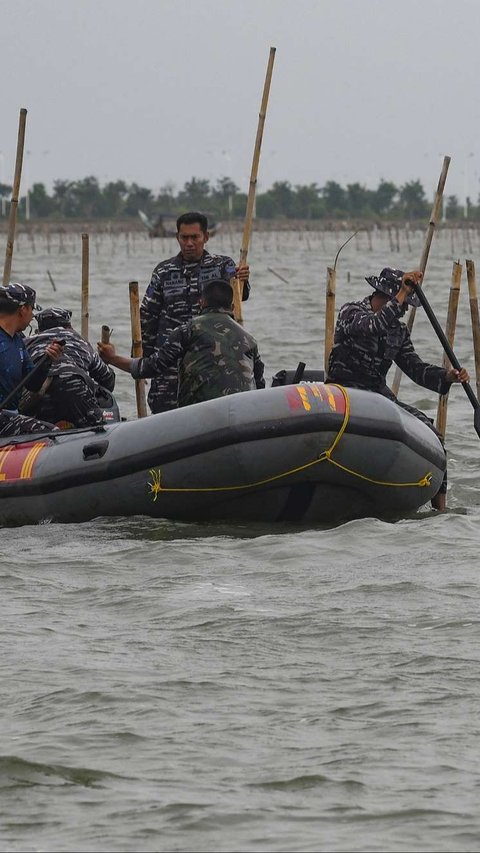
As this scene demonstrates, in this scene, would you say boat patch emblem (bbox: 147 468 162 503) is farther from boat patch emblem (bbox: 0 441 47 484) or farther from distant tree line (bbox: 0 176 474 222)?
distant tree line (bbox: 0 176 474 222)

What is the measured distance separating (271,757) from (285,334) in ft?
61.1

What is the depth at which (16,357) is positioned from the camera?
9.28 meters

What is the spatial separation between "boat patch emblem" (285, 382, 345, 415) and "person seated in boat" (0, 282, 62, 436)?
150cm

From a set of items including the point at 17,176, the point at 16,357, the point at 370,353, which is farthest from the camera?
the point at 17,176

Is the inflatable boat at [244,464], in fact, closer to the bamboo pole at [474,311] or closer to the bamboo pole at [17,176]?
the bamboo pole at [474,311]

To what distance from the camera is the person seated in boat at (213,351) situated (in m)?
9.06

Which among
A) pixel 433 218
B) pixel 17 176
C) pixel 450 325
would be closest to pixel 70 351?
pixel 450 325

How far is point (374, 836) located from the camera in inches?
169

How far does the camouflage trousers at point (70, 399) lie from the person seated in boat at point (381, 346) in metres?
1.45

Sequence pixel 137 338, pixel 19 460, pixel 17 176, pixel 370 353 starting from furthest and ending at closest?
1. pixel 17 176
2. pixel 137 338
3. pixel 370 353
4. pixel 19 460

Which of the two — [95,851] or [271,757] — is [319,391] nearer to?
[271,757]

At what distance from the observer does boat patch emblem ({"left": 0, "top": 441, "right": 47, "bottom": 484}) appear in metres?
8.98

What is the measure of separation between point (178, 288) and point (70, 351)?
1.13 metres

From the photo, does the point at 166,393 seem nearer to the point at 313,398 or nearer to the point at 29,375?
the point at 29,375
